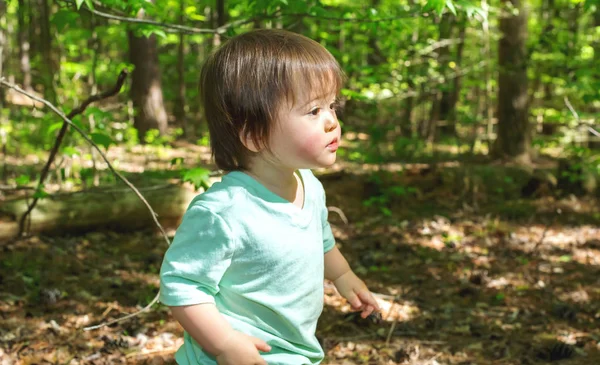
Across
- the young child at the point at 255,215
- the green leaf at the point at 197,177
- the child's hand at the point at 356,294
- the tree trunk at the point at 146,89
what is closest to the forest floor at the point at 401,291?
the green leaf at the point at 197,177

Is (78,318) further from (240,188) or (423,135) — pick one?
(423,135)

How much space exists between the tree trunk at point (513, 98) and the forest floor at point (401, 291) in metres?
1.95

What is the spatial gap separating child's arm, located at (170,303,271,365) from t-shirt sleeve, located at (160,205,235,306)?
32 millimetres

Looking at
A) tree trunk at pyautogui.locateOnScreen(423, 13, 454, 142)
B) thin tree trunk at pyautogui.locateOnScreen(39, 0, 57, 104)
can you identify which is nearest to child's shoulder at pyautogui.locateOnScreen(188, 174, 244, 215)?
thin tree trunk at pyautogui.locateOnScreen(39, 0, 57, 104)

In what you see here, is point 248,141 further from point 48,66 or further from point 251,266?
Result: point 48,66

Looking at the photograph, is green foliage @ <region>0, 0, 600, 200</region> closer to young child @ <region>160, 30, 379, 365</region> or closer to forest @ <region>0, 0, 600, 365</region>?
forest @ <region>0, 0, 600, 365</region>

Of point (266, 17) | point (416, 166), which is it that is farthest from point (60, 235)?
point (416, 166)

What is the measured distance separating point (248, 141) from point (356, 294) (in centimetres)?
84

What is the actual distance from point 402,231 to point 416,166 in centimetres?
207

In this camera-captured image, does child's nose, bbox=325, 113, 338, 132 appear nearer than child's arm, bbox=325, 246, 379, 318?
Yes

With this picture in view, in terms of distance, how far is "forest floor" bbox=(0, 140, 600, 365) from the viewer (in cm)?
347

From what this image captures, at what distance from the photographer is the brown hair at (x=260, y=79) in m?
1.71

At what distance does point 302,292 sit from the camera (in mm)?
1878

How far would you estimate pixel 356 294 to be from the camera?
2.26 m
